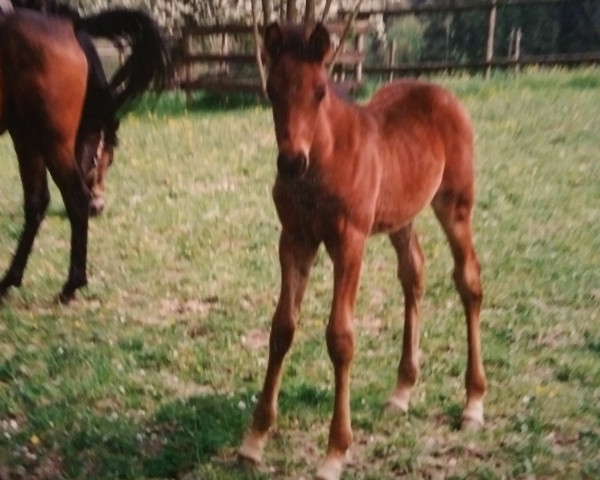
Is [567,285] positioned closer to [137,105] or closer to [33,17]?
[137,105]

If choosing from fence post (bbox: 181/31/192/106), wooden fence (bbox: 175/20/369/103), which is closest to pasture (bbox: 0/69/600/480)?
wooden fence (bbox: 175/20/369/103)

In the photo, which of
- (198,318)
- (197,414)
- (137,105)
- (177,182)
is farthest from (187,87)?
(197,414)

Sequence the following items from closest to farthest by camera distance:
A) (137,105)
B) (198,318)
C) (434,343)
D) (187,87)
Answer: (434,343)
(198,318)
(137,105)
(187,87)

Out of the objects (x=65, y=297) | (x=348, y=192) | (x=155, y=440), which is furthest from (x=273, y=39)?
(x=65, y=297)

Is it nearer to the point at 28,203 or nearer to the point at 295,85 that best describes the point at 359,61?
the point at 28,203

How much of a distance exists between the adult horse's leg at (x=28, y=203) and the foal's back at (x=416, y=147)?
2.64m

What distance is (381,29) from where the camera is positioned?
19.0 meters

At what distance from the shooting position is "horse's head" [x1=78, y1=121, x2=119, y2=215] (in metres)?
5.42

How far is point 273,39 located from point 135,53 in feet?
9.65

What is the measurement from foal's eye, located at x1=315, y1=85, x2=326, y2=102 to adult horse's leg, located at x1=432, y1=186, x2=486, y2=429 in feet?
3.76

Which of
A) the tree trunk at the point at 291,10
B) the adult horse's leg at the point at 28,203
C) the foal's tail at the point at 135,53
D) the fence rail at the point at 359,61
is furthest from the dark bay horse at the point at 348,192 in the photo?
the fence rail at the point at 359,61

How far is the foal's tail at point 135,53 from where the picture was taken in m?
5.40

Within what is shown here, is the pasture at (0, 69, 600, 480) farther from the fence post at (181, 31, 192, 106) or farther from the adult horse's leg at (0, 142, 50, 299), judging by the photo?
the fence post at (181, 31, 192, 106)

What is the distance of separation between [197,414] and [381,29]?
16516mm
